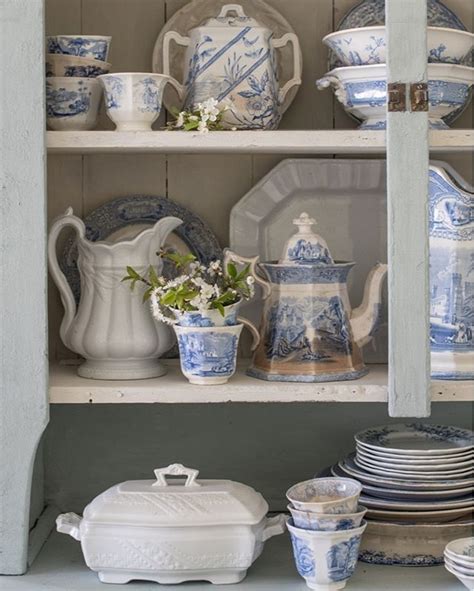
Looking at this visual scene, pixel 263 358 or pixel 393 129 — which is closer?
pixel 393 129

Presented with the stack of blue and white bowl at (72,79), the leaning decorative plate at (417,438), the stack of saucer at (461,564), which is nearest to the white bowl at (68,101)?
the stack of blue and white bowl at (72,79)

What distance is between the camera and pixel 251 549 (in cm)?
159

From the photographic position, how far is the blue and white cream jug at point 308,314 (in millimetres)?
1699

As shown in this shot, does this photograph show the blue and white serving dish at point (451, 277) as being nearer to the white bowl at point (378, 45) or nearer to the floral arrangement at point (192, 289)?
the white bowl at point (378, 45)

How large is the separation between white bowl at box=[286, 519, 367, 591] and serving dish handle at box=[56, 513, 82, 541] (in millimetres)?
310

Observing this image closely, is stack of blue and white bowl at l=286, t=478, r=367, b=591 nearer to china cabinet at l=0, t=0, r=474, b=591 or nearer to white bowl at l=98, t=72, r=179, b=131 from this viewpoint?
china cabinet at l=0, t=0, r=474, b=591

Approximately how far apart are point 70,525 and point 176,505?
6.3 inches

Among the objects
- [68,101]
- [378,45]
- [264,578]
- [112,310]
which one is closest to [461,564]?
[264,578]

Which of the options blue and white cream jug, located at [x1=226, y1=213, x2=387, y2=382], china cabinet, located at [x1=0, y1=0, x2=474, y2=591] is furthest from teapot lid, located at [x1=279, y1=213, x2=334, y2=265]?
china cabinet, located at [x1=0, y1=0, x2=474, y2=591]

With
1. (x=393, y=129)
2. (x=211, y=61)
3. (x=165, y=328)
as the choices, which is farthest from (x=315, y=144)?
(x=165, y=328)

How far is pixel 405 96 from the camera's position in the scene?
62.4 inches

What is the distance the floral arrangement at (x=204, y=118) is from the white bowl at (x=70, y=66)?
0.16 m

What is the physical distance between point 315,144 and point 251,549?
0.59 meters

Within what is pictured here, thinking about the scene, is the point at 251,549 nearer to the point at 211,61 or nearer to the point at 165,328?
the point at 165,328
